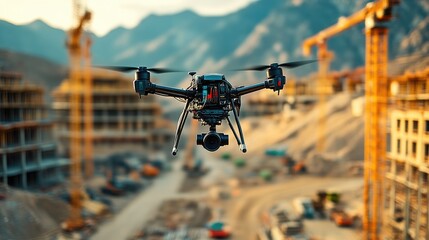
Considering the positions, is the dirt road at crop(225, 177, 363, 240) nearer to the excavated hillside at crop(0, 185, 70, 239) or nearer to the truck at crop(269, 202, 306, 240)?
the truck at crop(269, 202, 306, 240)

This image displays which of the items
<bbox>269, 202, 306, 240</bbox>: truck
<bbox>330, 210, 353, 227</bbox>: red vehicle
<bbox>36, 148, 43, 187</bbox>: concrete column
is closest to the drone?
<bbox>269, 202, 306, 240</bbox>: truck

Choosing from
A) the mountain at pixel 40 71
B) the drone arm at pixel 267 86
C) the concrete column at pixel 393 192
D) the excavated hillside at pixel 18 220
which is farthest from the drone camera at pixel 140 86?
the mountain at pixel 40 71

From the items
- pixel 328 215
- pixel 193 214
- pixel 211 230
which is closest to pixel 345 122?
pixel 328 215

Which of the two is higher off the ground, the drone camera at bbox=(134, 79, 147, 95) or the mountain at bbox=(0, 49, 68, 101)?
the mountain at bbox=(0, 49, 68, 101)

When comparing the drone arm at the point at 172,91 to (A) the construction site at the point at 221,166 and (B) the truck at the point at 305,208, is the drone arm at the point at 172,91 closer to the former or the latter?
(A) the construction site at the point at 221,166

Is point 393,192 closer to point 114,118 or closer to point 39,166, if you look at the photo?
point 39,166
